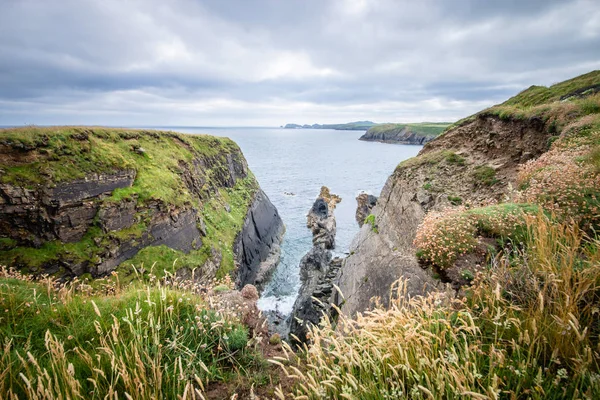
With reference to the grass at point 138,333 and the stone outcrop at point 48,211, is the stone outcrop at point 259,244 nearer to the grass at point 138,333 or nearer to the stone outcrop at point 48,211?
the stone outcrop at point 48,211

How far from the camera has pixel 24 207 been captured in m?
15.1

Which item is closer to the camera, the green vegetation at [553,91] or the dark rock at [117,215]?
the green vegetation at [553,91]

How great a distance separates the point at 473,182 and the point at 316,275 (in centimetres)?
1736

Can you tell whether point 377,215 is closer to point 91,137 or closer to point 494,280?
point 494,280

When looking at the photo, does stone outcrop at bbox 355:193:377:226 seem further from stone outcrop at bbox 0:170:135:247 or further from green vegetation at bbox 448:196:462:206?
A: stone outcrop at bbox 0:170:135:247

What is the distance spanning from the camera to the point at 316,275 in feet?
85.9

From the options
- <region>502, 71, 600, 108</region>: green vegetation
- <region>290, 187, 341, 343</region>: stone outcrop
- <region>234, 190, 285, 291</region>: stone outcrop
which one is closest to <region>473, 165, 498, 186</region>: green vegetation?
<region>502, 71, 600, 108</region>: green vegetation

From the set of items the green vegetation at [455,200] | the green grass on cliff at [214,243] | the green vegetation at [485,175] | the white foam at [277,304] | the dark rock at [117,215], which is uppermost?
the green vegetation at [485,175]

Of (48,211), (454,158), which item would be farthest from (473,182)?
(48,211)

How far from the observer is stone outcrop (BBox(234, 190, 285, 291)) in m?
26.9

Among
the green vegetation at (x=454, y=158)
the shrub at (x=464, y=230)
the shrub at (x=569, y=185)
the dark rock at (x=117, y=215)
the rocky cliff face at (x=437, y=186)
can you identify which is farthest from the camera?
the dark rock at (x=117, y=215)

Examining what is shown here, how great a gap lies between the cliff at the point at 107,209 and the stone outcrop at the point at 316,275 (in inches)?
250

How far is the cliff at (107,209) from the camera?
1508 cm

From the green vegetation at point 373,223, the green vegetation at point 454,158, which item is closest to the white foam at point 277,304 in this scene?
the green vegetation at point 373,223
